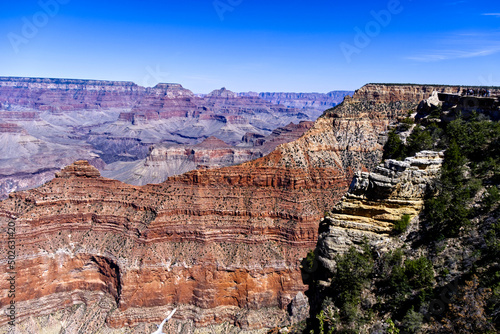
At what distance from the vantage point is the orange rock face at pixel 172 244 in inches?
1978

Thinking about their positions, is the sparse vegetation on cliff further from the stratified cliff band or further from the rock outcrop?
the stratified cliff band

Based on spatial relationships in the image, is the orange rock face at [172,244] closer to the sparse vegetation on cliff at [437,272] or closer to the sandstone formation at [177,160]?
the sparse vegetation on cliff at [437,272]

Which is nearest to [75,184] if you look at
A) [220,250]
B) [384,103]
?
[220,250]

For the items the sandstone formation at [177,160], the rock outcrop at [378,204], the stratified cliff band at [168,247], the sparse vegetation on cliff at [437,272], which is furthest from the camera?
the sandstone formation at [177,160]

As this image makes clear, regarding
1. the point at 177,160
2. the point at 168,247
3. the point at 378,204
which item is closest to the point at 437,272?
the point at 378,204

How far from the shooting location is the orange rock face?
165 ft

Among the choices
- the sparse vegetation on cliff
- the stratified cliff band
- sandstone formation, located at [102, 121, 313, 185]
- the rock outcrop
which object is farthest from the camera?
sandstone formation, located at [102, 121, 313, 185]

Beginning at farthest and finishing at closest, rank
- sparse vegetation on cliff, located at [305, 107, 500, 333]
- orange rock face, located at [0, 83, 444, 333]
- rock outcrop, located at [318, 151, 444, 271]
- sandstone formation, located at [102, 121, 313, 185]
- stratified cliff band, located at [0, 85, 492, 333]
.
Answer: sandstone formation, located at [102, 121, 313, 185]
orange rock face, located at [0, 83, 444, 333]
stratified cliff band, located at [0, 85, 492, 333]
rock outcrop, located at [318, 151, 444, 271]
sparse vegetation on cliff, located at [305, 107, 500, 333]

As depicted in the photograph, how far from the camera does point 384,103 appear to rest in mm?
90188

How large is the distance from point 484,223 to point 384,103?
78.8 m

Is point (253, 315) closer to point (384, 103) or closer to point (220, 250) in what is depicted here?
point (220, 250)

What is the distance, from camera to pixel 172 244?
177ft

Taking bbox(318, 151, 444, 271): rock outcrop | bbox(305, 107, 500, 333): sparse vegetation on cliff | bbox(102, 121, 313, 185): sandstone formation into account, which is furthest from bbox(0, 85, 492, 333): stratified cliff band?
bbox(102, 121, 313, 185): sandstone formation

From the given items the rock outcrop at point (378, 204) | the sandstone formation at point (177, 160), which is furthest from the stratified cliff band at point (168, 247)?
the sandstone formation at point (177, 160)
